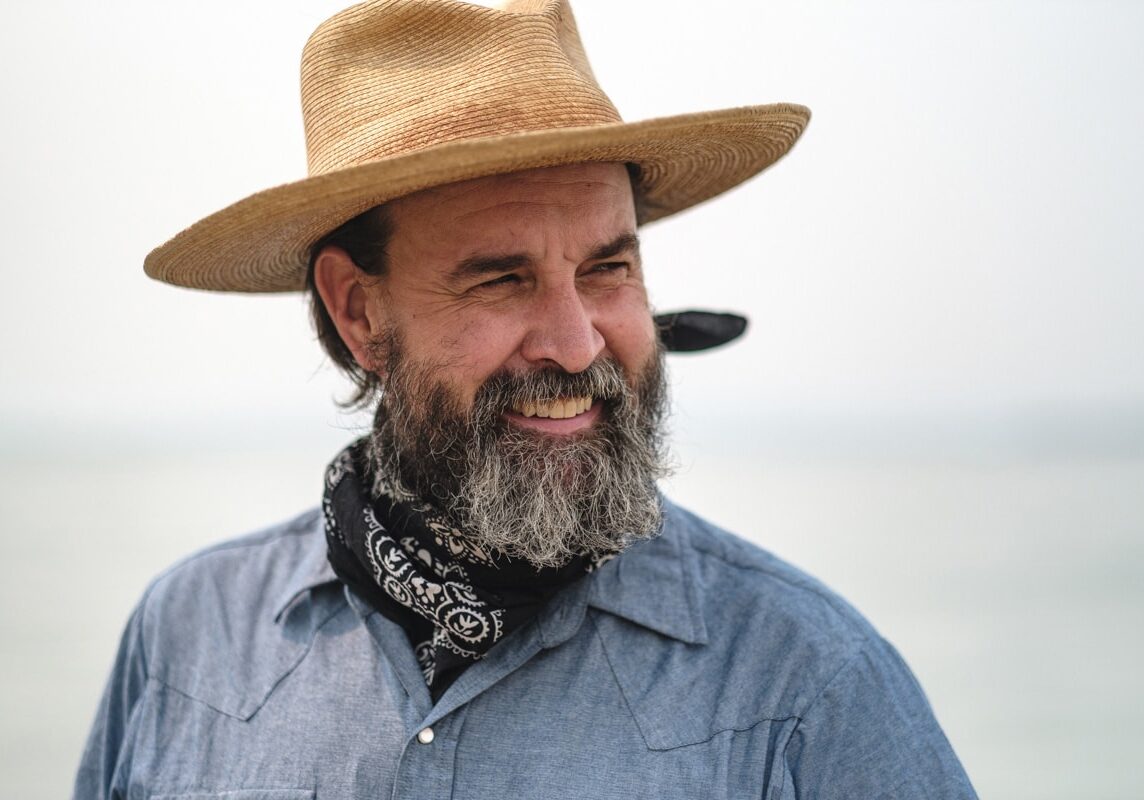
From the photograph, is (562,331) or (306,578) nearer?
(562,331)

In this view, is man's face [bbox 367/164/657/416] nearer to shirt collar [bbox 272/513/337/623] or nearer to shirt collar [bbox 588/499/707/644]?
shirt collar [bbox 588/499/707/644]

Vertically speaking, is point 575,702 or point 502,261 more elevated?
point 502,261

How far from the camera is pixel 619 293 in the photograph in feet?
6.58

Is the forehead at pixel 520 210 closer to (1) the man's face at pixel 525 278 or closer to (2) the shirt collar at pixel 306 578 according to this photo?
(1) the man's face at pixel 525 278

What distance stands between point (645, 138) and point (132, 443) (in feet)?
59.5

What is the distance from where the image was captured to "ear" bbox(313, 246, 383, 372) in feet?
7.20

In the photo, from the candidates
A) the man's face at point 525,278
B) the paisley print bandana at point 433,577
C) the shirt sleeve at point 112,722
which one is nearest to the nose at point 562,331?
the man's face at point 525,278

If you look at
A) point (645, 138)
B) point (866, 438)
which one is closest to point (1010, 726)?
point (645, 138)

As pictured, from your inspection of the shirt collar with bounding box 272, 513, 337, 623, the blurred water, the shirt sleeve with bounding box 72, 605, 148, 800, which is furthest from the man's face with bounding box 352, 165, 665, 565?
the shirt sleeve with bounding box 72, 605, 148, 800

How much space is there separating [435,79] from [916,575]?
605cm

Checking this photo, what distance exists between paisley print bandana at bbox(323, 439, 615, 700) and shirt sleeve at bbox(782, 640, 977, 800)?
0.44m

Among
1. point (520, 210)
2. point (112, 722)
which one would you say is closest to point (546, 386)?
point (520, 210)

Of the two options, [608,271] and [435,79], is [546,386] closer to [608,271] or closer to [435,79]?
[608,271]

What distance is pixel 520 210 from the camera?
191 cm
